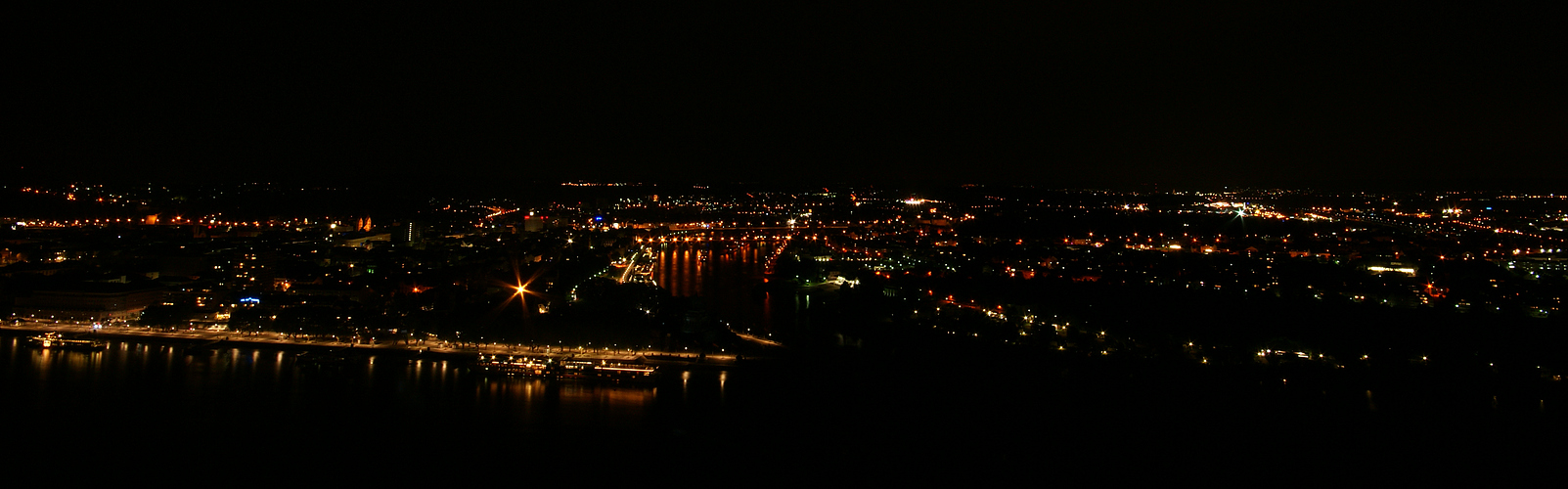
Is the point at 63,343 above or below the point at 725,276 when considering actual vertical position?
below

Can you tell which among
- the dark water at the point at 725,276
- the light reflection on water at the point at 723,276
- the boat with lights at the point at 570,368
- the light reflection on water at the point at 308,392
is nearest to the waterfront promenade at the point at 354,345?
the boat with lights at the point at 570,368

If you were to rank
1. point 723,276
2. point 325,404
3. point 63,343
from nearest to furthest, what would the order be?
1. point 325,404
2. point 63,343
3. point 723,276

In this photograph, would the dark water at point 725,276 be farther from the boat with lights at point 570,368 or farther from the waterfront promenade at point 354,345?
the boat with lights at point 570,368

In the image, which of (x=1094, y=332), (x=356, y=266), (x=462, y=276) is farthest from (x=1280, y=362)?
(x=356, y=266)

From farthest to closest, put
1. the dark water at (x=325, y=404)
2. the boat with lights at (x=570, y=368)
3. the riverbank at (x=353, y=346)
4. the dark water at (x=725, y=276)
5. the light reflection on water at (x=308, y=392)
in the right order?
1. the dark water at (x=725, y=276)
2. the riverbank at (x=353, y=346)
3. the boat with lights at (x=570, y=368)
4. the light reflection on water at (x=308, y=392)
5. the dark water at (x=325, y=404)

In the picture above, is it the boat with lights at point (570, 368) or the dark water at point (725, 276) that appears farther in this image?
the dark water at point (725, 276)

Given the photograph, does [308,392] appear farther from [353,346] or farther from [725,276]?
[725,276]

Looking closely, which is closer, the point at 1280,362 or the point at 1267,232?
the point at 1280,362

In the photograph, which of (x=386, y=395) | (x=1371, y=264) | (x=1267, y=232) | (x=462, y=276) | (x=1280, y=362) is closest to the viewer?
(x=386, y=395)

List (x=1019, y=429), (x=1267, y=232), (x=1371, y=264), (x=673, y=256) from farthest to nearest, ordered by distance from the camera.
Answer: (x=1267, y=232) → (x=673, y=256) → (x=1371, y=264) → (x=1019, y=429)

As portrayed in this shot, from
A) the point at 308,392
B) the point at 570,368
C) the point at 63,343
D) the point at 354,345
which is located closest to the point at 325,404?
the point at 308,392

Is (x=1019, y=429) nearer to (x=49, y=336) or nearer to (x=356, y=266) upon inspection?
(x=49, y=336)
